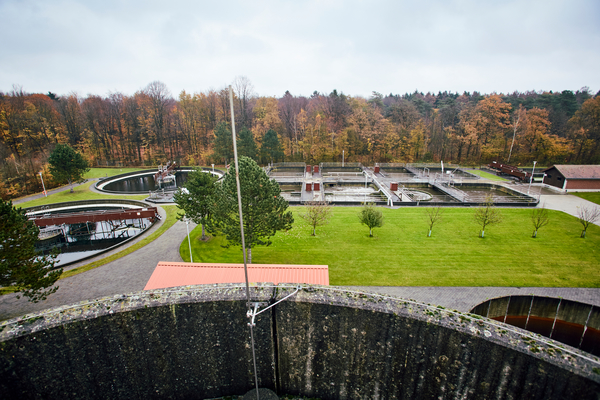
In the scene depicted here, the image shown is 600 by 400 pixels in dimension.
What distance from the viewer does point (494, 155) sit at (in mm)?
49500

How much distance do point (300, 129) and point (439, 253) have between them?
140 feet

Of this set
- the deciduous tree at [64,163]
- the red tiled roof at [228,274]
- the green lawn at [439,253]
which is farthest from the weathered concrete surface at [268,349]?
the deciduous tree at [64,163]

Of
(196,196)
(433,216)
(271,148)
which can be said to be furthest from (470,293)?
(271,148)

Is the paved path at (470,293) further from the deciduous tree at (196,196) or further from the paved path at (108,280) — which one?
the paved path at (108,280)

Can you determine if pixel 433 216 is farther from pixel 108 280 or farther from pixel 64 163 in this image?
pixel 64 163

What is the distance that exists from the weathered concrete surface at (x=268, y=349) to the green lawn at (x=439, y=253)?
829 cm

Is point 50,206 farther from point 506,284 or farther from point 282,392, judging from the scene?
point 506,284

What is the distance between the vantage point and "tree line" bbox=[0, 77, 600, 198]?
4850cm

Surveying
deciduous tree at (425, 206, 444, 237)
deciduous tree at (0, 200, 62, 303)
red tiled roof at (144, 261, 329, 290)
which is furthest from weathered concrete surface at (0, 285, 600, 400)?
deciduous tree at (425, 206, 444, 237)

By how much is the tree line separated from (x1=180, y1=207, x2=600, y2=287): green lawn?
89.8ft

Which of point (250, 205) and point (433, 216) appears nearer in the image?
point (250, 205)

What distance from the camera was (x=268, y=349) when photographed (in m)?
7.21

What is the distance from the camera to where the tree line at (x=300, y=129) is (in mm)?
48500

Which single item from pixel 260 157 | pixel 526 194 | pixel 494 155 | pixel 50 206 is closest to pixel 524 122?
pixel 494 155
